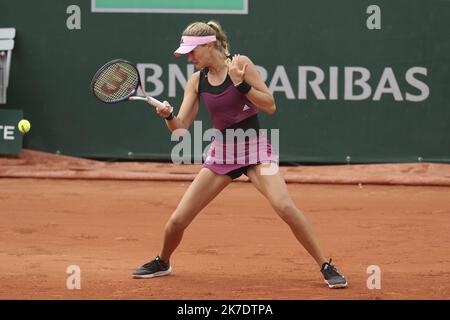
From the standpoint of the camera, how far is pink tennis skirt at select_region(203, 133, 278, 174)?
19.1 feet

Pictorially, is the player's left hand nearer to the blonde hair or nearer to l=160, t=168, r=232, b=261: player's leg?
the blonde hair

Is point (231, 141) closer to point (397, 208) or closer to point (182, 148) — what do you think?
point (397, 208)

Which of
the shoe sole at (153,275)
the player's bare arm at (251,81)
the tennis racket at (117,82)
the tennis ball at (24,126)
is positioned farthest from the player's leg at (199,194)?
the tennis ball at (24,126)

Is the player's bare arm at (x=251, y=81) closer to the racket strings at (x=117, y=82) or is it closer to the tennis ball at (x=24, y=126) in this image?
the racket strings at (x=117, y=82)

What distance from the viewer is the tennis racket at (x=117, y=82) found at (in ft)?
19.4

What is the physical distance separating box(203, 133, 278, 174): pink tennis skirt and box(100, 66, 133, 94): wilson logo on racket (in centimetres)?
65

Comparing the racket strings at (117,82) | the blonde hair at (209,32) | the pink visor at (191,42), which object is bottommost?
the racket strings at (117,82)

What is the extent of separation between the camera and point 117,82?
596 cm

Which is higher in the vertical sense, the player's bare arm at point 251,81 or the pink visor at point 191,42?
the pink visor at point 191,42

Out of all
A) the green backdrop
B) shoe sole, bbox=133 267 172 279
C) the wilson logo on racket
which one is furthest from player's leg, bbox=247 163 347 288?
the green backdrop

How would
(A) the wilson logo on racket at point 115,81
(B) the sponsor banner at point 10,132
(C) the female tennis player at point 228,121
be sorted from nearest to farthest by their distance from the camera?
(C) the female tennis player at point 228,121 < (A) the wilson logo on racket at point 115,81 < (B) the sponsor banner at point 10,132

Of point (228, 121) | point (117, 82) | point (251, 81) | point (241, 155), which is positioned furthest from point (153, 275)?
point (251, 81)

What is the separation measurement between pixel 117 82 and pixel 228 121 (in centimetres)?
70

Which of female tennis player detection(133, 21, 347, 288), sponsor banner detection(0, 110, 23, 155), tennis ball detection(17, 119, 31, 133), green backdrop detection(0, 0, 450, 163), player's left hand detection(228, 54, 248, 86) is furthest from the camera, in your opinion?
sponsor banner detection(0, 110, 23, 155)
